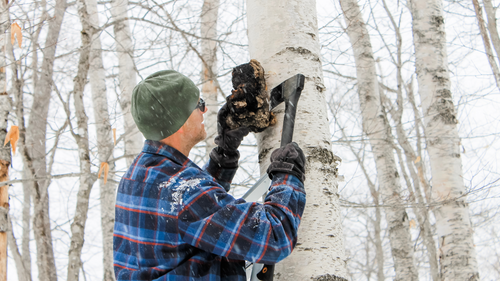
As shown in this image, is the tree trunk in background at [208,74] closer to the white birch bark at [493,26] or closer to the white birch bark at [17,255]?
the white birch bark at [17,255]

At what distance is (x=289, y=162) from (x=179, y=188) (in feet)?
1.28

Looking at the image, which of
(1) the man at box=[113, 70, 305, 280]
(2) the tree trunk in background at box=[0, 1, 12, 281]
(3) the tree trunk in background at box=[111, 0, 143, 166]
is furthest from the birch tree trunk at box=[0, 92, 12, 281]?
(1) the man at box=[113, 70, 305, 280]

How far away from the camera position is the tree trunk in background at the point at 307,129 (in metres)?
1.34

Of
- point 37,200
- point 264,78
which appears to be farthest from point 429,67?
point 37,200

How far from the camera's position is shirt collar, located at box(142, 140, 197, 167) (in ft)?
4.32

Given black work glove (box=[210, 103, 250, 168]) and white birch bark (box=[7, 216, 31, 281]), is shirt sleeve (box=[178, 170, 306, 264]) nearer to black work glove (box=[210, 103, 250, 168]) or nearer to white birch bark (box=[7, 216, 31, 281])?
black work glove (box=[210, 103, 250, 168])

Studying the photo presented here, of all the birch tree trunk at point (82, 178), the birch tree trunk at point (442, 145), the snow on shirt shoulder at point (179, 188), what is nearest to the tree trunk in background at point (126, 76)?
the birch tree trunk at point (82, 178)

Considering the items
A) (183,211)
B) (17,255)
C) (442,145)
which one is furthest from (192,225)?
(17,255)

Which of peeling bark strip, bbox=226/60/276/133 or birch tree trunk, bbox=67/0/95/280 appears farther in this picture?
birch tree trunk, bbox=67/0/95/280

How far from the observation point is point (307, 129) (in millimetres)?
1482

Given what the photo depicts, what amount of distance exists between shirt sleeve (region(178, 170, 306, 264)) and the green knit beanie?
1.09ft

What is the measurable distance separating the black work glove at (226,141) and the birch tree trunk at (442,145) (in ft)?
7.48

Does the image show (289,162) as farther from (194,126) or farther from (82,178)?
(82,178)

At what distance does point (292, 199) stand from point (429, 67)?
124 inches
